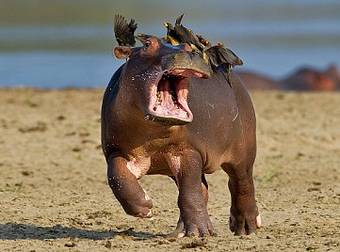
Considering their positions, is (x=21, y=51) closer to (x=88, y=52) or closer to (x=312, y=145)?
(x=88, y=52)

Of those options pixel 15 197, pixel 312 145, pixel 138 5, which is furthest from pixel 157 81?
pixel 138 5

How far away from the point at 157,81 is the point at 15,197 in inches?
84.6

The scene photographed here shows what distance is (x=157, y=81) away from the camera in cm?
558

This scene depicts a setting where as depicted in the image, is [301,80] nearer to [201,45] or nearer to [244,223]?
[244,223]

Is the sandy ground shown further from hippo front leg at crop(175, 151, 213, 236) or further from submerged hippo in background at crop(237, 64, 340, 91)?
submerged hippo in background at crop(237, 64, 340, 91)

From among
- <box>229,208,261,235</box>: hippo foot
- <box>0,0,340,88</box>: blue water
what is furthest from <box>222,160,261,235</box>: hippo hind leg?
<box>0,0,340,88</box>: blue water

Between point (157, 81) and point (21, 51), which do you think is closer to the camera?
point (157, 81)

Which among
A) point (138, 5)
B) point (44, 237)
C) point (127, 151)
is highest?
point (138, 5)

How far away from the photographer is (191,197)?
19.0 ft

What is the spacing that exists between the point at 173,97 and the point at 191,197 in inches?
19.8

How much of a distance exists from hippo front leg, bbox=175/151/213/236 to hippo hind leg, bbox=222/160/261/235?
0.63 meters

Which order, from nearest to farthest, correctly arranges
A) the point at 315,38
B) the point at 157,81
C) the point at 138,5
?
the point at 157,81 → the point at 315,38 → the point at 138,5

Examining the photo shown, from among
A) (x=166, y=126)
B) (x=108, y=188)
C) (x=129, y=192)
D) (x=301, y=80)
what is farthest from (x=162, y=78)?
(x=301, y=80)

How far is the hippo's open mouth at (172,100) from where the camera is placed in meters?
5.53
